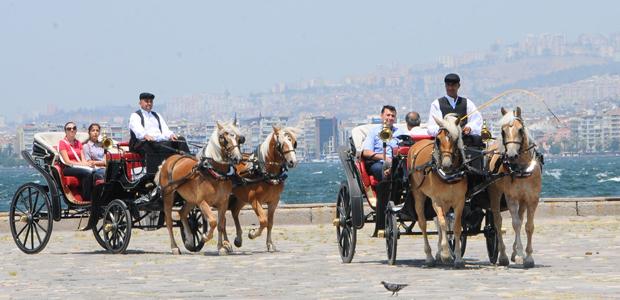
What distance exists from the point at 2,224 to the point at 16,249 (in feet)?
16.8

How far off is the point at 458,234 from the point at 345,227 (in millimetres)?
2256

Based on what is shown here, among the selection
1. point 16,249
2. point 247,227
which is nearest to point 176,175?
point 16,249

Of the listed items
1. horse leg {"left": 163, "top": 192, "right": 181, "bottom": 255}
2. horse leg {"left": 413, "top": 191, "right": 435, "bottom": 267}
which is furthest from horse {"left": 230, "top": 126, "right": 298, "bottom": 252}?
horse leg {"left": 413, "top": 191, "right": 435, "bottom": 267}

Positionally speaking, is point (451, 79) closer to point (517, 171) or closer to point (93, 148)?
point (517, 171)

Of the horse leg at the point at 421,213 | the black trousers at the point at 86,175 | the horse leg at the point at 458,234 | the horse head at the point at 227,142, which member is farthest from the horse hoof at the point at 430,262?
the black trousers at the point at 86,175

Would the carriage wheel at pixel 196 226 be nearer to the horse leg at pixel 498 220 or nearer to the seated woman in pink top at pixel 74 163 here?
the seated woman in pink top at pixel 74 163

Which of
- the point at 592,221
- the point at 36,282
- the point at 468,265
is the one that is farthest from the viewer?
the point at 592,221

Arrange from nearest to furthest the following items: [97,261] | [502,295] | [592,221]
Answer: [502,295], [97,261], [592,221]

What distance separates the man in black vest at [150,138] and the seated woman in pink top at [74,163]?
83 centimetres

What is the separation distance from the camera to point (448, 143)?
59.0ft

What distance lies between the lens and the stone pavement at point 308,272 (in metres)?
15.4

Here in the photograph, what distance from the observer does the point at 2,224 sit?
30.2 meters

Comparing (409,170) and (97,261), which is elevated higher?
(409,170)

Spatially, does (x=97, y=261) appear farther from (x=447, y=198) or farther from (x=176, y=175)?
(x=447, y=198)
